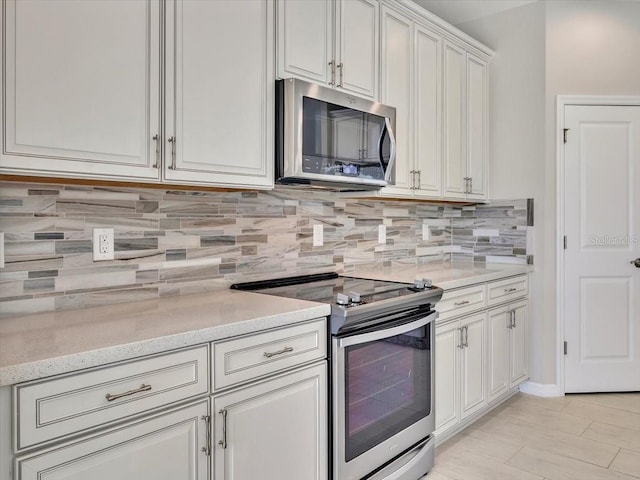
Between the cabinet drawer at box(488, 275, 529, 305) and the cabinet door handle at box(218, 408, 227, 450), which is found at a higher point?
the cabinet drawer at box(488, 275, 529, 305)

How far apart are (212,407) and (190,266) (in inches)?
31.9

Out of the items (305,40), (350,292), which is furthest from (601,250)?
(305,40)

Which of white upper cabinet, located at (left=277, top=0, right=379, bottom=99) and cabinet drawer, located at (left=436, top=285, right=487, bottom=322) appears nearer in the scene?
white upper cabinet, located at (left=277, top=0, right=379, bottom=99)

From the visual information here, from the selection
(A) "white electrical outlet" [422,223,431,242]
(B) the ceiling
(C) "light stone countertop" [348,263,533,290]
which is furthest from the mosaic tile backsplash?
(B) the ceiling

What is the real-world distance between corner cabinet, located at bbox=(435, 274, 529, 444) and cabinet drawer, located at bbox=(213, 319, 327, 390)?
0.95 meters

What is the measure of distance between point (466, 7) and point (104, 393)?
3579 millimetres

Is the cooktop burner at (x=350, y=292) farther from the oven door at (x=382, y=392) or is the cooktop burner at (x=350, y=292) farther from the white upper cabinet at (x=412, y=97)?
the white upper cabinet at (x=412, y=97)

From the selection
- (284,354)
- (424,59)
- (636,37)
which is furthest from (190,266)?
(636,37)

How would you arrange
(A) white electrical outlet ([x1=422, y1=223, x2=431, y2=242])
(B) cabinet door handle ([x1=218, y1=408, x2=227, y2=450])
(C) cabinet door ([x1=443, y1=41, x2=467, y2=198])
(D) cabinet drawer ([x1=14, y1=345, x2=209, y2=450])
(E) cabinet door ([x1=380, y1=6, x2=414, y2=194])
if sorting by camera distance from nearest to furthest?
(D) cabinet drawer ([x1=14, y1=345, x2=209, y2=450]) → (B) cabinet door handle ([x1=218, y1=408, x2=227, y2=450]) → (E) cabinet door ([x1=380, y1=6, x2=414, y2=194]) → (C) cabinet door ([x1=443, y1=41, x2=467, y2=198]) → (A) white electrical outlet ([x1=422, y1=223, x2=431, y2=242])

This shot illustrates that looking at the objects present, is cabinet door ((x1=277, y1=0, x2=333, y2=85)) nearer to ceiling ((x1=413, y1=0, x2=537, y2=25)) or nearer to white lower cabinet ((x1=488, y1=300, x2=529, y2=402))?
ceiling ((x1=413, y1=0, x2=537, y2=25))

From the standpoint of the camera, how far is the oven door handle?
1.85 metres

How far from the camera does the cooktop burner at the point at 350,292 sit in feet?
6.00

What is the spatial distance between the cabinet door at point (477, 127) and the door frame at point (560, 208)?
504 mm

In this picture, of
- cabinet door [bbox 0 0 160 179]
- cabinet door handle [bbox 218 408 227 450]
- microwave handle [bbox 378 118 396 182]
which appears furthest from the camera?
microwave handle [bbox 378 118 396 182]
